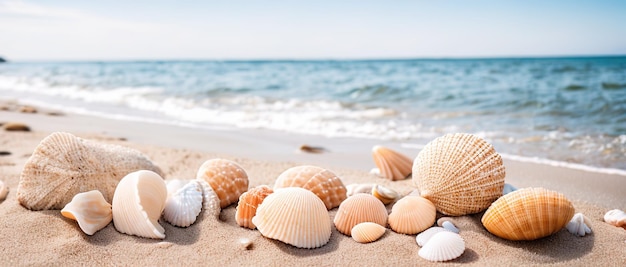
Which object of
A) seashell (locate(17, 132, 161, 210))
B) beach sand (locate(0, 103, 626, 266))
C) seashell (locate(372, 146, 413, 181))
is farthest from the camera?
seashell (locate(372, 146, 413, 181))

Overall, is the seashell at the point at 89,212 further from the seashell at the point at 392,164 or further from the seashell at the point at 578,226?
the seashell at the point at 578,226

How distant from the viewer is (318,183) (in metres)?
3.15

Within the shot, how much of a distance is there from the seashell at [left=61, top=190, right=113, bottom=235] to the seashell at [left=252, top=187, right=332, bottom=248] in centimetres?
92

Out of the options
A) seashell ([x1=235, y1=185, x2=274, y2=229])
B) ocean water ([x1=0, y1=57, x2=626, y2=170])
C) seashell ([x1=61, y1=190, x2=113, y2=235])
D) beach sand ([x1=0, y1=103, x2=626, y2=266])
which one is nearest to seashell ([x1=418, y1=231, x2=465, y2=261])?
beach sand ([x1=0, y1=103, x2=626, y2=266])

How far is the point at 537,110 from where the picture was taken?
910 centimetres

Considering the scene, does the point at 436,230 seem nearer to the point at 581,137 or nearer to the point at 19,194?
the point at 19,194

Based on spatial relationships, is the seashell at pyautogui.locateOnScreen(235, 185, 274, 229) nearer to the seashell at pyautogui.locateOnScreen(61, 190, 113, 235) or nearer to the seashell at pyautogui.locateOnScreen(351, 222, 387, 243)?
the seashell at pyautogui.locateOnScreen(351, 222, 387, 243)

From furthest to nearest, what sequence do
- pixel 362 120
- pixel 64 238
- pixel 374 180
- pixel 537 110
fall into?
pixel 537 110
pixel 362 120
pixel 374 180
pixel 64 238

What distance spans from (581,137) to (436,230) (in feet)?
16.1

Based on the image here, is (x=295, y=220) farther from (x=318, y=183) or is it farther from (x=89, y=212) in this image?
(x=89, y=212)

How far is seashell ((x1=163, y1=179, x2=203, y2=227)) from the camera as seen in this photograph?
9.21ft

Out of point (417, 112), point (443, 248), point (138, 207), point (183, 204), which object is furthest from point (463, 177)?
point (417, 112)

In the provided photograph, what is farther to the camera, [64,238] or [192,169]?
[192,169]

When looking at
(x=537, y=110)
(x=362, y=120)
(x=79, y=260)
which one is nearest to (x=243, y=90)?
(x=362, y=120)
